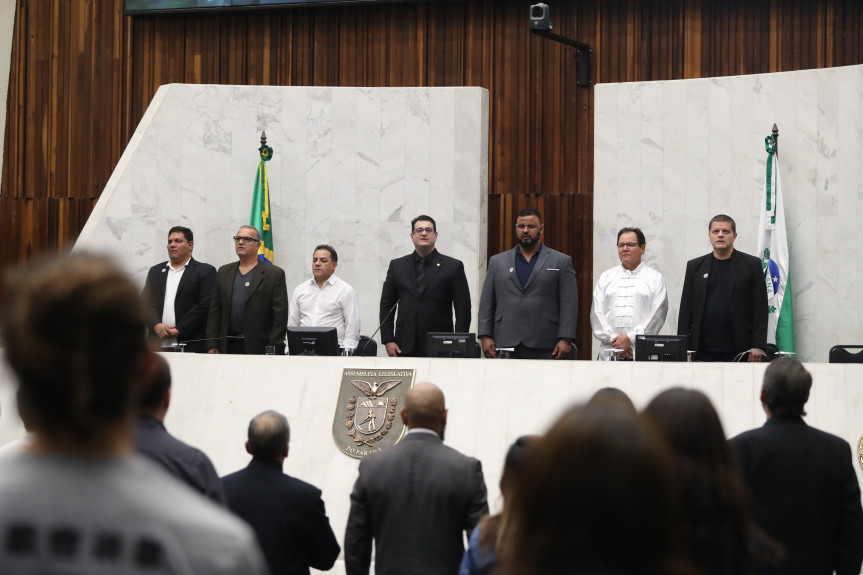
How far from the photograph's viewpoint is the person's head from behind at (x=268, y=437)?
10.9 ft

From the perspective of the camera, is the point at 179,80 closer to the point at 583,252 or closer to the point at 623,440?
the point at 583,252

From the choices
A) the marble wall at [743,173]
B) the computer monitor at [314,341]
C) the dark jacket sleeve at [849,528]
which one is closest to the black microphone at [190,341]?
the computer monitor at [314,341]

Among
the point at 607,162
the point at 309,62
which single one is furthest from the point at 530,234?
the point at 309,62

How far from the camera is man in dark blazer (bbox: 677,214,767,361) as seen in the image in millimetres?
6797

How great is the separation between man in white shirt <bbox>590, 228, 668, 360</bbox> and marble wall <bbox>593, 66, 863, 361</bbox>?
2.00 metres

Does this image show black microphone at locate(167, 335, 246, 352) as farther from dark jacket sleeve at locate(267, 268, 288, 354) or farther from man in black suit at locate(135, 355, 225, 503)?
man in black suit at locate(135, 355, 225, 503)

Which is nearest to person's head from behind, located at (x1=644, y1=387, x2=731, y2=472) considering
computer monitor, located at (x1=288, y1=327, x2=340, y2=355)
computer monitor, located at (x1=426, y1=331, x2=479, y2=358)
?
computer monitor, located at (x1=426, y1=331, x2=479, y2=358)

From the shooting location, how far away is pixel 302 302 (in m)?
7.64

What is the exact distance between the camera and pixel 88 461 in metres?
1.20

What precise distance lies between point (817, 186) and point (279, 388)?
452 cm

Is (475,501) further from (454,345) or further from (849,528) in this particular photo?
(454,345)

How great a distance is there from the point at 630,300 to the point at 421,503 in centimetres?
404

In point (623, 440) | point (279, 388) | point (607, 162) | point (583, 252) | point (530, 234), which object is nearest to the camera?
point (623, 440)

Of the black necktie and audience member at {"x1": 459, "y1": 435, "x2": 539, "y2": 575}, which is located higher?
the black necktie
